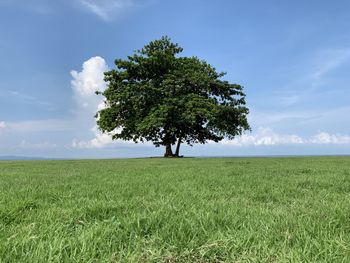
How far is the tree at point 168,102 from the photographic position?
147 feet

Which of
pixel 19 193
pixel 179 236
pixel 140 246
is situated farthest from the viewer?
pixel 19 193

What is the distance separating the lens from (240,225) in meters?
4.79

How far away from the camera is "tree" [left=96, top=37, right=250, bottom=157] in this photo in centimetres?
4469

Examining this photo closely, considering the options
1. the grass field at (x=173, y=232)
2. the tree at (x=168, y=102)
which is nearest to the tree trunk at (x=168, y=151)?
the tree at (x=168, y=102)

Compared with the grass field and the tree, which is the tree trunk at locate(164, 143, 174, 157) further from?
the grass field

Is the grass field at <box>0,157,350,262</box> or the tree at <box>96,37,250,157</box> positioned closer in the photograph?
the grass field at <box>0,157,350,262</box>

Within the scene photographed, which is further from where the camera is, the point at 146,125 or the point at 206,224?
the point at 146,125

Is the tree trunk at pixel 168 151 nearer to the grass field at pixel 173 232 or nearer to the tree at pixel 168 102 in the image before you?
the tree at pixel 168 102

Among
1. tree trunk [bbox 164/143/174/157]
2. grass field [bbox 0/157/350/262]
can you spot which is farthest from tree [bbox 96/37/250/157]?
grass field [bbox 0/157/350/262]

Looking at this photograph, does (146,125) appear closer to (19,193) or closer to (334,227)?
(19,193)

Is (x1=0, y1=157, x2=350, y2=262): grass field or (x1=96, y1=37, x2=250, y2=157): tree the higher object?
(x1=96, y1=37, x2=250, y2=157): tree

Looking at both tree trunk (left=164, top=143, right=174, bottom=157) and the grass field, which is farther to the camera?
tree trunk (left=164, top=143, right=174, bottom=157)

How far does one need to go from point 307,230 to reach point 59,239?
2.96 metres

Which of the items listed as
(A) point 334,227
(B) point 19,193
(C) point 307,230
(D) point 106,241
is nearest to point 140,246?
(D) point 106,241
